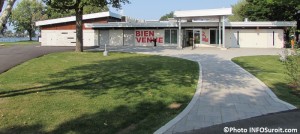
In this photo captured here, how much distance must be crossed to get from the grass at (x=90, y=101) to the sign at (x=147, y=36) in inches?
1039

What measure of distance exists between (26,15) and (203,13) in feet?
160

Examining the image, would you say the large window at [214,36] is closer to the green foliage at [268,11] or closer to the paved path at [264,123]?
the green foliage at [268,11]

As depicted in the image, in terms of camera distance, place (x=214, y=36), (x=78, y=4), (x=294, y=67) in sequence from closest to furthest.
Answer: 1. (x=294, y=67)
2. (x=78, y=4)
3. (x=214, y=36)

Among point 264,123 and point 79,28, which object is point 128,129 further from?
point 79,28

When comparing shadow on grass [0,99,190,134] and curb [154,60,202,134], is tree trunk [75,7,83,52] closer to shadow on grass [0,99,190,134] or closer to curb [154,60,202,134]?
curb [154,60,202,134]

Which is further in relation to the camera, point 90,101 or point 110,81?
point 110,81

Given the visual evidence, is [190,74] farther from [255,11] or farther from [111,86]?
[255,11]

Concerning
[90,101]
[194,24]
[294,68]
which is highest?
[194,24]

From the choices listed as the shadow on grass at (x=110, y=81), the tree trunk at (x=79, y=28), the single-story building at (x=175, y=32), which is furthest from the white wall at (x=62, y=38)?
the shadow on grass at (x=110, y=81)

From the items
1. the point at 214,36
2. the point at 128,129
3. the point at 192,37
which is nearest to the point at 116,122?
the point at 128,129

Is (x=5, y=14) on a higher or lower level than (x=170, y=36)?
lower

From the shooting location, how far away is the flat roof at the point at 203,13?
3139 centimetres

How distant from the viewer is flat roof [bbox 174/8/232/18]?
103 ft

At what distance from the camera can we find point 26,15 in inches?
2756
